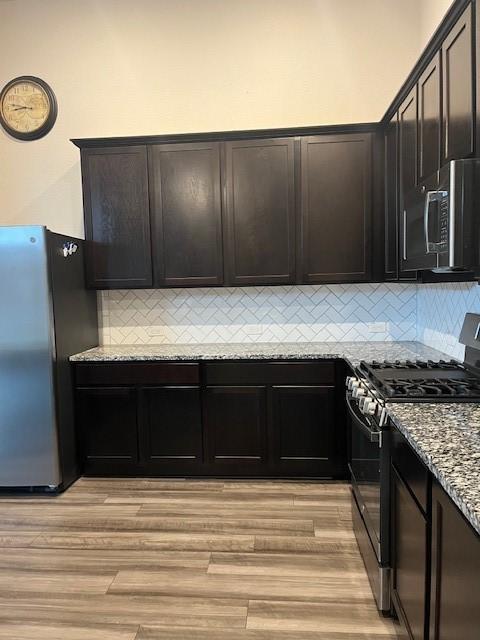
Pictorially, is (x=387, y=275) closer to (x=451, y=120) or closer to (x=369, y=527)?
(x=451, y=120)

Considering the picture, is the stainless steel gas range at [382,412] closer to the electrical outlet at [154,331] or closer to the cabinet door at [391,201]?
the cabinet door at [391,201]

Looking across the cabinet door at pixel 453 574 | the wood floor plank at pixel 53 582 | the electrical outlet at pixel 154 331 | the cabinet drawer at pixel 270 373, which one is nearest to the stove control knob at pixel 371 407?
the cabinet door at pixel 453 574

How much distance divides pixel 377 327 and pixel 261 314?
36.0 inches

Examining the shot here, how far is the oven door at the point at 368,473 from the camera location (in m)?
1.95

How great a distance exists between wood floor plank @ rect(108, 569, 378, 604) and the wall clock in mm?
3395

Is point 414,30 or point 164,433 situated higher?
point 414,30

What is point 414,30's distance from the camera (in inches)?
139

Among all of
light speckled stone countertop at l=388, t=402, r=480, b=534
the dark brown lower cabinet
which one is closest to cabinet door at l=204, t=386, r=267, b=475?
the dark brown lower cabinet

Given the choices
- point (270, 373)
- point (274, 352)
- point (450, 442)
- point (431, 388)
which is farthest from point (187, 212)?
point (450, 442)

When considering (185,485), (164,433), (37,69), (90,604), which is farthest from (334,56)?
(90,604)

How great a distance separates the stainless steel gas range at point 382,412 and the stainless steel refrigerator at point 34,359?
1936 mm

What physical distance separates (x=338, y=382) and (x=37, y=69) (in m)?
3.44

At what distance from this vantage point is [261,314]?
3785mm

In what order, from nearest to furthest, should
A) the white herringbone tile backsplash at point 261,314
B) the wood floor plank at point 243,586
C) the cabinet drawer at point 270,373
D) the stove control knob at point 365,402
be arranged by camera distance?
the stove control knob at point 365,402 < the wood floor plank at point 243,586 < the cabinet drawer at point 270,373 < the white herringbone tile backsplash at point 261,314
